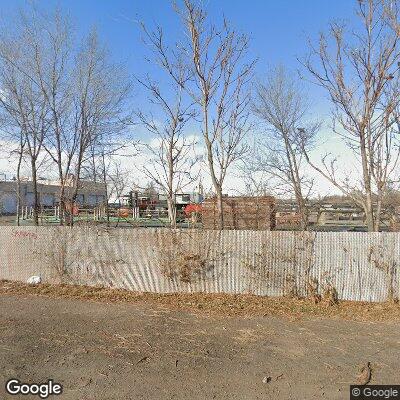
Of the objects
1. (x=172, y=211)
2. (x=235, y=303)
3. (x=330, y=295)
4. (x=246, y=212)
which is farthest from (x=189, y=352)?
(x=246, y=212)

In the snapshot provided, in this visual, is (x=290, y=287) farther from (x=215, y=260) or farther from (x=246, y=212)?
(x=246, y=212)

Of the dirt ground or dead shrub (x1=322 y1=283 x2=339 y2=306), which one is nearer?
the dirt ground

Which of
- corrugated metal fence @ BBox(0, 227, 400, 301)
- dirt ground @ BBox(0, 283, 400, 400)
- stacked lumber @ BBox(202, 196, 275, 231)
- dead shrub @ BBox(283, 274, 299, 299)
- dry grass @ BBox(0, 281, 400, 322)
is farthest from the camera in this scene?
stacked lumber @ BBox(202, 196, 275, 231)

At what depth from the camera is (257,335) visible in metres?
5.21

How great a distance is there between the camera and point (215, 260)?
25.1 feet

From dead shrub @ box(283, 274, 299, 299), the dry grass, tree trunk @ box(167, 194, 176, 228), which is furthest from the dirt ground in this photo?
tree trunk @ box(167, 194, 176, 228)

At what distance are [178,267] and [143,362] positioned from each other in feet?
11.8

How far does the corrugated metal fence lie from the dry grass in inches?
8.9

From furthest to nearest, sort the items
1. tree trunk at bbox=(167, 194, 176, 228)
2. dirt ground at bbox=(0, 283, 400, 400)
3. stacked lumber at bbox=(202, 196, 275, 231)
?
stacked lumber at bbox=(202, 196, 275, 231)
tree trunk at bbox=(167, 194, 176, 228)
dirt ground at bbox=(0, 283, 400, 400)

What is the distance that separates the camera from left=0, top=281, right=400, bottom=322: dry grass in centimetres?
637

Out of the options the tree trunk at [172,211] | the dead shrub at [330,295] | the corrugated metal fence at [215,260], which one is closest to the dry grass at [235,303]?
the dead shrub at [330,295]

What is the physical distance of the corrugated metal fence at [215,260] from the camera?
23.3 feet

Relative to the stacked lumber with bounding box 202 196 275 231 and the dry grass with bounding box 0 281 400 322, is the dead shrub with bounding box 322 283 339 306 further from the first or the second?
the stacked lumber with bounding box 202 196 275 231

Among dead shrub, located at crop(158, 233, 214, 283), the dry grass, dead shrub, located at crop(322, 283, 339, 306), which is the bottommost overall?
the dry grass
